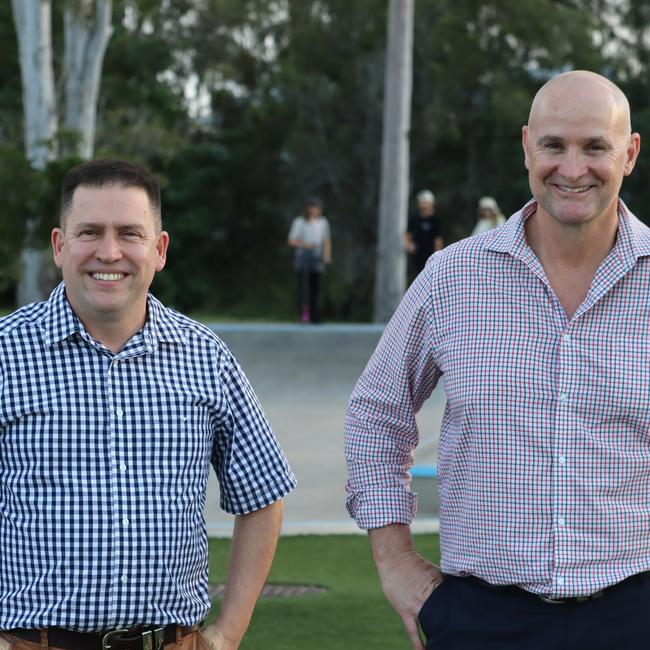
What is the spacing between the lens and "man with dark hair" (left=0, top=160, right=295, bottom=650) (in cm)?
304

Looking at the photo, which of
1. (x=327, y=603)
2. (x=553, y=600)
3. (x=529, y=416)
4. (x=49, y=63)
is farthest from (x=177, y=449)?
(x=49, y=63)

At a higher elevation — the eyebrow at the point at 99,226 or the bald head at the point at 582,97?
the bald head at the point at 582,97

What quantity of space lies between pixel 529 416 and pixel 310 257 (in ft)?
56.4

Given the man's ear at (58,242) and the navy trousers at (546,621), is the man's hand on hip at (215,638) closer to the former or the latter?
the navy trousers at (546,621)

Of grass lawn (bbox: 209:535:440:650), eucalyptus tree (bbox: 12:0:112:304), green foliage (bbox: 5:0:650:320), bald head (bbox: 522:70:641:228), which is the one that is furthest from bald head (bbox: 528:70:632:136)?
green foliage (bbox: 5:0:650:320)

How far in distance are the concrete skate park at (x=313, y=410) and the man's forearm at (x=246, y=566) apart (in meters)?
5.38

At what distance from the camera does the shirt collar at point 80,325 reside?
313 centimetres

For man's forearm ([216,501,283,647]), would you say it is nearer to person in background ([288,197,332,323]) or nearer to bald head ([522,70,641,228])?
bald head ([522,70,641,228])

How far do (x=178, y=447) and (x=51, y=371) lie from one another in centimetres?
34

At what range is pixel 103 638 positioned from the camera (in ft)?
9.93

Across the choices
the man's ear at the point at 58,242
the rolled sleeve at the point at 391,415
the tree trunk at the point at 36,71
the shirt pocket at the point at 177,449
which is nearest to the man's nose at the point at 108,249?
the man's ear at the point at 58,242

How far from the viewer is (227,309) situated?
3797 centimetres

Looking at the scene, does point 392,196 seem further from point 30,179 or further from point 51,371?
point 51,371

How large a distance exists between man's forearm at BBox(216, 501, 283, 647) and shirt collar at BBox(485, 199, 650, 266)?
2.78 ft
